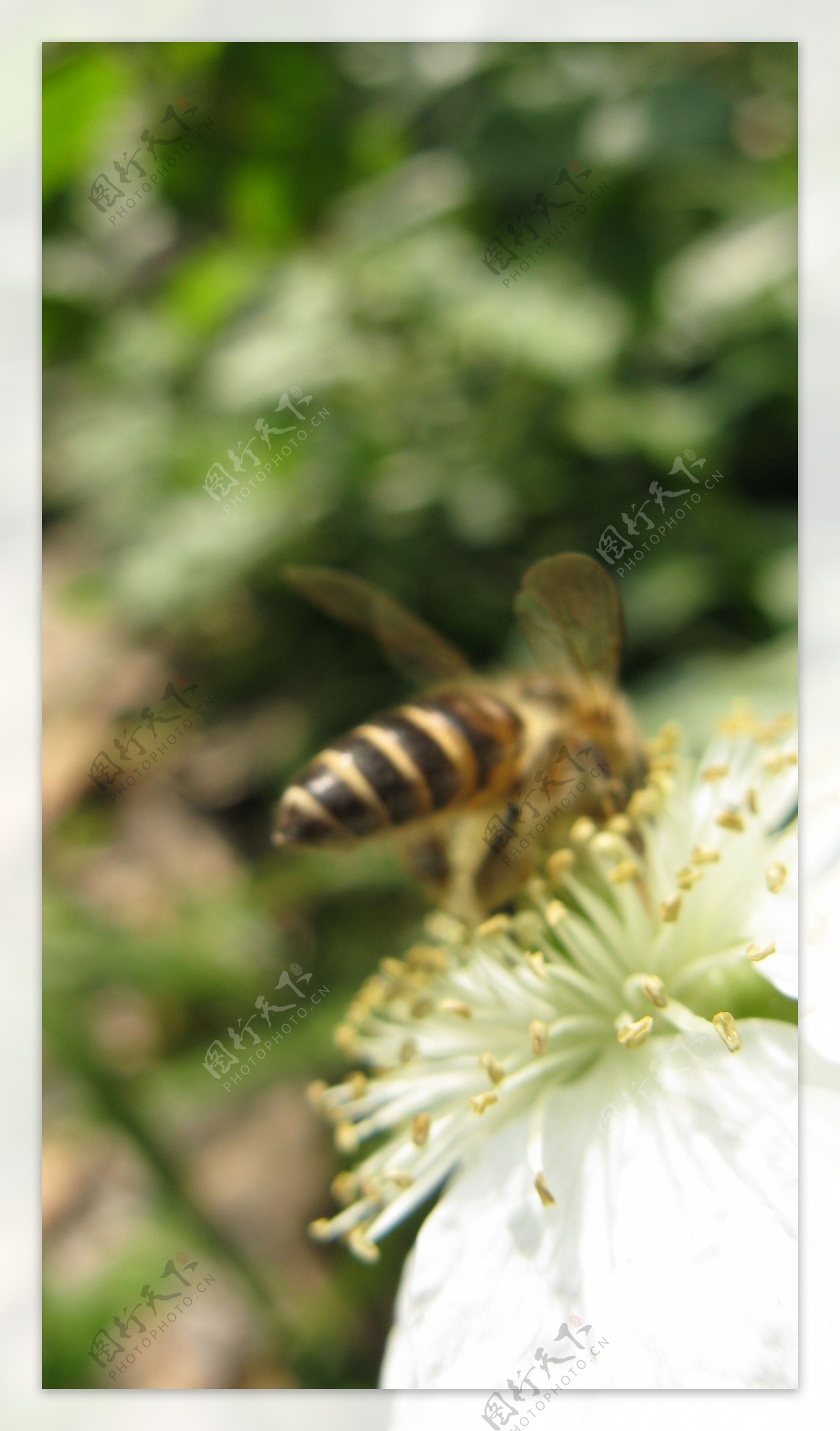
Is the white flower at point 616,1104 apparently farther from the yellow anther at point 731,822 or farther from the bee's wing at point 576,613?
the bee's wing at point 576,613

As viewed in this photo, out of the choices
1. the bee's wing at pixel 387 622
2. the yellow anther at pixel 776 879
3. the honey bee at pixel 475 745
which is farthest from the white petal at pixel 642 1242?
the bee's wing at pixel 387 622

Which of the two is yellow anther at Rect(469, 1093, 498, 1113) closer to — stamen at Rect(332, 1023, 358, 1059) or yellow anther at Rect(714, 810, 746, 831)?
stamen at Rect(332, 1023, 358, 1059)

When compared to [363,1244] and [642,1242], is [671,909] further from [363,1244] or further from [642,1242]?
[363,1244]

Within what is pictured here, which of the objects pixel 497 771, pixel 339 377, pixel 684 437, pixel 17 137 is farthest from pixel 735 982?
pixel 17 137

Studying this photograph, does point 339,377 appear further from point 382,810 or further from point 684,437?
point 382,810

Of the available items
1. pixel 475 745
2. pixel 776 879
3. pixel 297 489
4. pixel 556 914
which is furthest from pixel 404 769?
pixel 297 489

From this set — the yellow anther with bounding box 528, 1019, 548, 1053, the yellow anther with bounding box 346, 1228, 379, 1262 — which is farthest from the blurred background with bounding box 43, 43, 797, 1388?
the yellow anther with bounding box 528, 1019, 548, 1053
